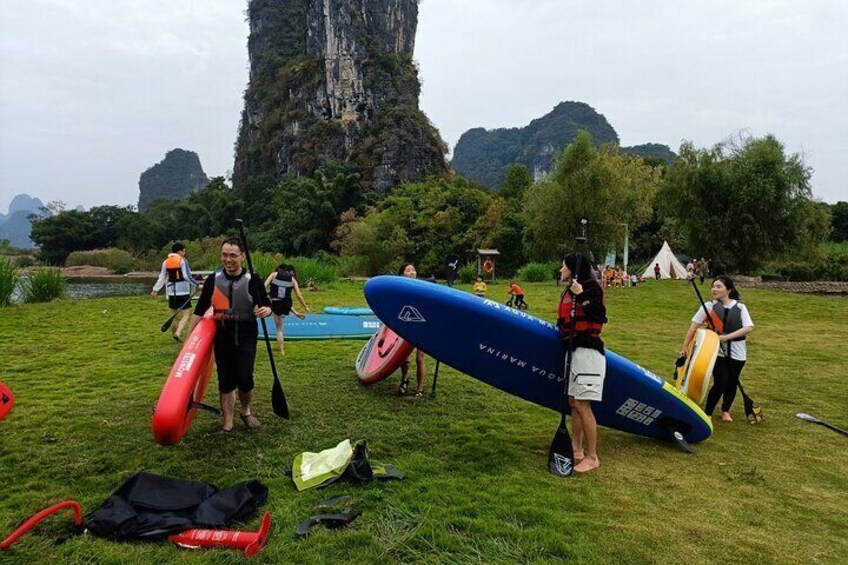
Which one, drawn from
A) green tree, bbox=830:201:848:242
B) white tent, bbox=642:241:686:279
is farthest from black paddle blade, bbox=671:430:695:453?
green tree, bbox=830:201:848:242

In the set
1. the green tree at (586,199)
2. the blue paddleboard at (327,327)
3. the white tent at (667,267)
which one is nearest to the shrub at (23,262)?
the blue paddleboard at (327,327)

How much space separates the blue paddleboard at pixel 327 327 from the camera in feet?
31.9

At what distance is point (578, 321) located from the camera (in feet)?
13.4

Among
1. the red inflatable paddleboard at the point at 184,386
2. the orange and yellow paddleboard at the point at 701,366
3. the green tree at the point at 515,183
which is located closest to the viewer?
the red inflatable paddleboard at the point at 184,386

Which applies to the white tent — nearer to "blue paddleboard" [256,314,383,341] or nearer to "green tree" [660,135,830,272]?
"green tree" [660,135,830,272]

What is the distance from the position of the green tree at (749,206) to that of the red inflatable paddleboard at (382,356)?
22831mm

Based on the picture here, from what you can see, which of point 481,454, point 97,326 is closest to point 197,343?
point 481,454

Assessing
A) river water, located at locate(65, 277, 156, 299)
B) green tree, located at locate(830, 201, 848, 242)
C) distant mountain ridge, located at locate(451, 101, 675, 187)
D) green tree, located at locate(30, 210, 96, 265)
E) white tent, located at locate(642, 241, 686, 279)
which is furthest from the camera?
distant mountain ridge, located at locate(451, 101, 675, 187)

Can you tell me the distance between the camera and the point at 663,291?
69.2ft

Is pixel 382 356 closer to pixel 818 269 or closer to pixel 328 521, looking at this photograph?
pixel 328 521

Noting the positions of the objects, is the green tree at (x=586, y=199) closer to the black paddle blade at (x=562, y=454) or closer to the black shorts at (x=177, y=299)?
the black shorts at (x=177, y=299)

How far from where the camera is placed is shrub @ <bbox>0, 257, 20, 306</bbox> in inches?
517

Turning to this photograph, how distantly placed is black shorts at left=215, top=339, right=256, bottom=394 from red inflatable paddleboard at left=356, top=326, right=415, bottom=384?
68.2 inches

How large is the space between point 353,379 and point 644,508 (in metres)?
4.04
